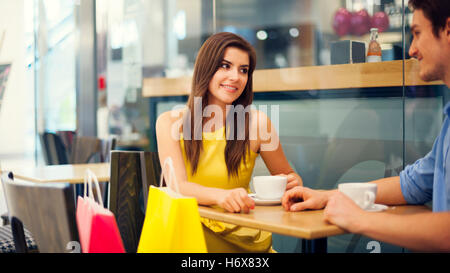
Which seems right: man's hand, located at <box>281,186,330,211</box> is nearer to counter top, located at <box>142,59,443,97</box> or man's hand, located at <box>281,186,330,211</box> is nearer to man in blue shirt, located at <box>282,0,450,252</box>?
man in blue shirt, located at <box>282,0,450,252</box>

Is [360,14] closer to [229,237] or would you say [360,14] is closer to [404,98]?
[404,98]

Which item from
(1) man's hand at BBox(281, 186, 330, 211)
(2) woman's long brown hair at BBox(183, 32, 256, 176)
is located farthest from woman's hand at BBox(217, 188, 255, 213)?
(2) woman's long brown hair at BBox(183, 32, 256, 176)

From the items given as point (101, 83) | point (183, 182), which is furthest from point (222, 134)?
point (101, 83)

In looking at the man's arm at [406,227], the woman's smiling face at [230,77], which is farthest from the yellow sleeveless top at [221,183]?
the man's arm at [406,227]

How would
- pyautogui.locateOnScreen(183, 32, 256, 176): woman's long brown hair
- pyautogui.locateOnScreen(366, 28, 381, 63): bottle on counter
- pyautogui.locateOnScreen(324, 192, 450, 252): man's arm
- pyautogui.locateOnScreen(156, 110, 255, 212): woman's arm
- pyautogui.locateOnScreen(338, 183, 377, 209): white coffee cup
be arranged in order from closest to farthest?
pyautogui.locateOnScreen(324, 192, 450, 252): man's arm
pyautogui.locateOnScreen(338, 183, 377, 209): white coffee cup
pyautogui.locateOnScreen(156, 110, 255, 212): woman's arm
pyautogui.locateOnScreen(183, 32, 256, 176): woman's long brown hair
pyautogui.locateOnScreen(366, 28, 381, 63): bottle on counter

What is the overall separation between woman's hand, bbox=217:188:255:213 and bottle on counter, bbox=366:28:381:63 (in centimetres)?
157

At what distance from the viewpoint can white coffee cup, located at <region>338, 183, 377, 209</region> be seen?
1397 mm

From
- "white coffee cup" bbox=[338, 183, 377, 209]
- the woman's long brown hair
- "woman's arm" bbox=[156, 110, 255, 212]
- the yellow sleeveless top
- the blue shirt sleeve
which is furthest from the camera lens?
the woman's long brown hair

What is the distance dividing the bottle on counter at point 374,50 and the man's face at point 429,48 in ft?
4.16

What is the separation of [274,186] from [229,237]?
1.38ft

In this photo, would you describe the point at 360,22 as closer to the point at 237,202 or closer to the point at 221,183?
the point at 221,183

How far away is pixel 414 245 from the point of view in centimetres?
122

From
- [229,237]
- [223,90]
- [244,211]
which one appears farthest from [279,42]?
[244,211]

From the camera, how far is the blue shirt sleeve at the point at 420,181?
1622 mm
